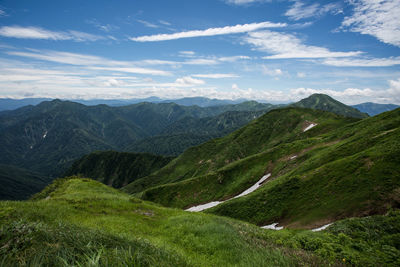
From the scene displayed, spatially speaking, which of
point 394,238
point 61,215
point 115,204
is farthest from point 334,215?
point 61,215

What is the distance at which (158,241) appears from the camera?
35.9ft

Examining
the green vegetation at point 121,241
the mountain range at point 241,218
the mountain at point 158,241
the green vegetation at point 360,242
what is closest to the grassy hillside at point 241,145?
the mountain range at point 241,218

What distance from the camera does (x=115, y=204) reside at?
20000 mm

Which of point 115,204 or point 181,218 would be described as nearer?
point 181,218

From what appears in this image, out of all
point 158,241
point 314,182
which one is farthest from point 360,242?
point 314,182

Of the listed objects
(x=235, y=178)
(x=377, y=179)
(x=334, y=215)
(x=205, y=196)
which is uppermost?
(x=377, y=179)

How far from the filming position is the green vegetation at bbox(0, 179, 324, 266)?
187 inches

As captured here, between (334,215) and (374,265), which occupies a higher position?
(374,265)

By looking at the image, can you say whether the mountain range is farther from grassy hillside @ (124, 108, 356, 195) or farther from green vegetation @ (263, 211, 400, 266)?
grassy hillside @ (124, 108, 356, 195)

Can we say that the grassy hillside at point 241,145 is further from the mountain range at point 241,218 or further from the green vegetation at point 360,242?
the green vegetation at point 360,242

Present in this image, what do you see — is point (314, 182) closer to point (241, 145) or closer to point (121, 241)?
point (121, 241)

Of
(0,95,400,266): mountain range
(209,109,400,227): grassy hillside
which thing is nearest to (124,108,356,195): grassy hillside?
(0,95,400,266): mountain range

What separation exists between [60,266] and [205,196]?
67.8m

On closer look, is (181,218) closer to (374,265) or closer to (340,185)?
(374,265)
